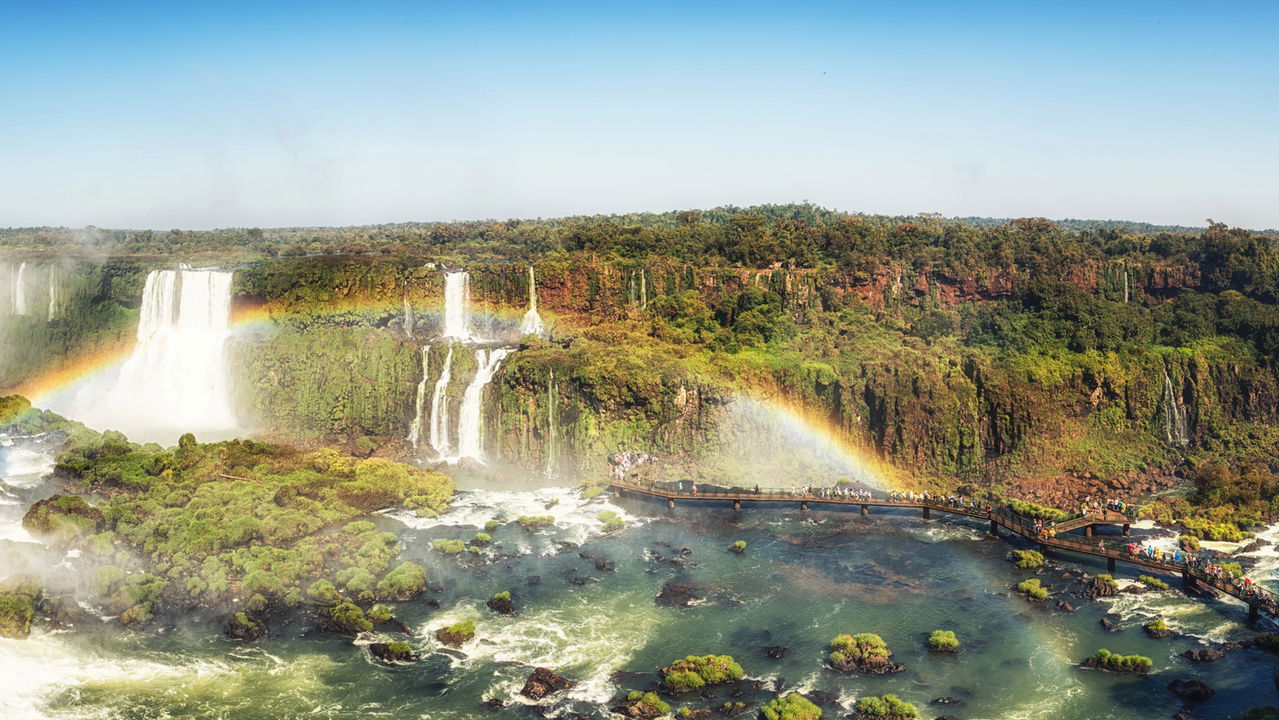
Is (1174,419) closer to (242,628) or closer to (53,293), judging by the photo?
(242,628)

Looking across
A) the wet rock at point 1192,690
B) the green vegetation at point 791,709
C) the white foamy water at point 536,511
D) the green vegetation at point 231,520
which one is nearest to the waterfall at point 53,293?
the green vegetation at point 231,520

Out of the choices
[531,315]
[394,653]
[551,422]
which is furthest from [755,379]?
[394,653]

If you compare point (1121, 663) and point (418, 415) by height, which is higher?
point (418, 415)

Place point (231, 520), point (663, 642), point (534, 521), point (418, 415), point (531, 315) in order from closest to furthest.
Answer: point (663, 642)
point (231, 520)
point (534, 521)
point (418, 415)
point (531, 315)

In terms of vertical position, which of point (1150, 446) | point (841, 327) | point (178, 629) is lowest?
point (178, 629)

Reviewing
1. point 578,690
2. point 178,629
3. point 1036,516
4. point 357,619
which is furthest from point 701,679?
point 1036,516

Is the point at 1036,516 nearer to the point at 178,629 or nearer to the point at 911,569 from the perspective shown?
the point at 911,569
